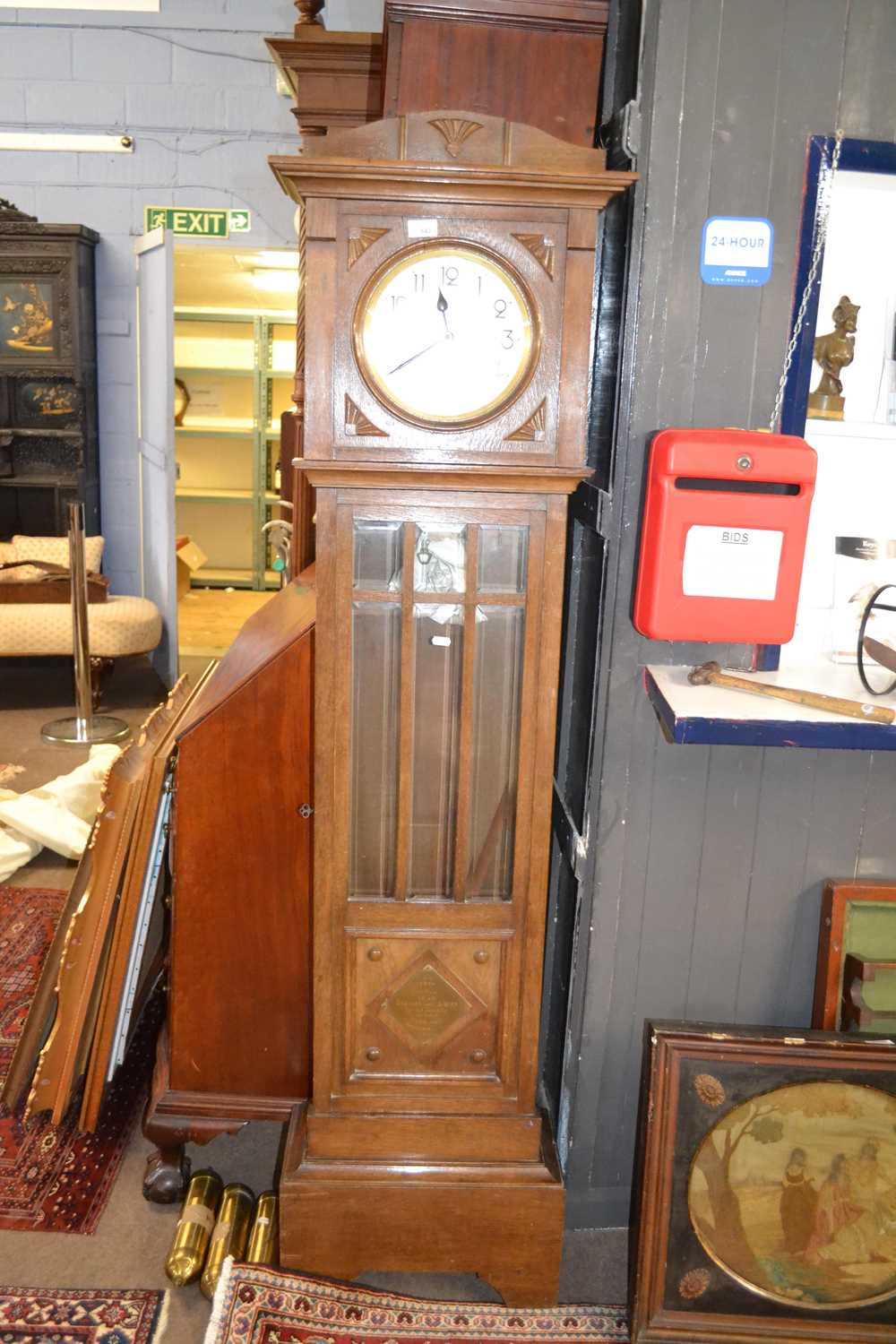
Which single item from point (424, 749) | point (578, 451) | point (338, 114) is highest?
point (338, 114)

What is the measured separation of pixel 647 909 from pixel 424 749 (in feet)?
1.76

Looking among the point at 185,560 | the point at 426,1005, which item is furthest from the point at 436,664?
the point at 185,560

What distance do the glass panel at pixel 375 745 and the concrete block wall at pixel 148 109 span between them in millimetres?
4516

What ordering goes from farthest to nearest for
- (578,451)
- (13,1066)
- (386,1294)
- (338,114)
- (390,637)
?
(338,114)
(13,1066)
(386,1294)
(390,637)
(578,451)

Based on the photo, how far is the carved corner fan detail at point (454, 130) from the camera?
1566mm

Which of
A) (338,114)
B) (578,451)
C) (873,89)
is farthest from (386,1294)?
(338,114)

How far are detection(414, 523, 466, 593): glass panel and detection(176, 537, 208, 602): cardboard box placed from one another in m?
5.68

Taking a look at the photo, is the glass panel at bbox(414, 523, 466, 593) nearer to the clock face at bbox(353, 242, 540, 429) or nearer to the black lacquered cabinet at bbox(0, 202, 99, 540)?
the clock face at bbox(353, 242, 540, 429)

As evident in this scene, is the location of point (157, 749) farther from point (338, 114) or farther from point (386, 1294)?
point (338, 114)

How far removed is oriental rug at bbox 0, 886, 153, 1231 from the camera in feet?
6.99

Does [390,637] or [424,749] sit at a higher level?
[390,637]

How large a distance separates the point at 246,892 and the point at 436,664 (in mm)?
676

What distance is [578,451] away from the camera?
5.44 feet

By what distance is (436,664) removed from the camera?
1781 millimetres
